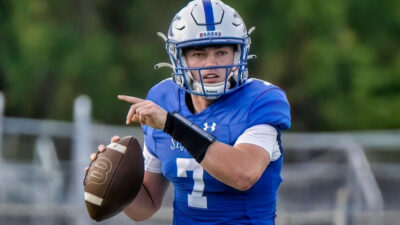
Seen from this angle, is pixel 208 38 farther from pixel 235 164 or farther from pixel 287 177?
pixel 287 177

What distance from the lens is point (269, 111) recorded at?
184 inches

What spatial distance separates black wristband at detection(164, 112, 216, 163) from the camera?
Result: 14.7ft

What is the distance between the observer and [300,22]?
19.4 metres

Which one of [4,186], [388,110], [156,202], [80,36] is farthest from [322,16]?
[156,202]

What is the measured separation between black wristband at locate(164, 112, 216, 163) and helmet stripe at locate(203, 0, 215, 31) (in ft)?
1.47

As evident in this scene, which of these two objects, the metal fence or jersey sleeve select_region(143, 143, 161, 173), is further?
the metal fence

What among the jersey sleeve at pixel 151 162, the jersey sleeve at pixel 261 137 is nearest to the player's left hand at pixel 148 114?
the jersey sleeve at pixel 261 137

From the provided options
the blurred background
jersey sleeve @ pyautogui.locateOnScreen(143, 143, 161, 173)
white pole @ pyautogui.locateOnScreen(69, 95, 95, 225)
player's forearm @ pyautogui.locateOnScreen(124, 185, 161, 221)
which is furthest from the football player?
the blurred background

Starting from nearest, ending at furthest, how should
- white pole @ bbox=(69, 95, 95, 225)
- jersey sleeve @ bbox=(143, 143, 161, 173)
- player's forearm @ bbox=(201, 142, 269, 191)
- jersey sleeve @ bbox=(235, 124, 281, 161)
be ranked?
1. player's forearm @ bbox=(201, 142, 269, 191)
2. jersey sleeve @ bbox=(235, 124, 281, 161)
3. jersey sleeve @ bbox=(143, 143, 161, 173)
4. white pole @ bbox=(69, 95, 95, 225)

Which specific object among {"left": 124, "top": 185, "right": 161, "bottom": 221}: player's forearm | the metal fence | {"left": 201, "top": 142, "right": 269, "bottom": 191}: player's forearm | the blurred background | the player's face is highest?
the player's face

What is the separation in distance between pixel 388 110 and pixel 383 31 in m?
1.88

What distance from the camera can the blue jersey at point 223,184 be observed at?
4680 mm

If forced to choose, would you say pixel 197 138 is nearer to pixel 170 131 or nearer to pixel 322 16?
pixel 170 131

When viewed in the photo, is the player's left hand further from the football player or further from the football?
the football
